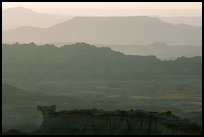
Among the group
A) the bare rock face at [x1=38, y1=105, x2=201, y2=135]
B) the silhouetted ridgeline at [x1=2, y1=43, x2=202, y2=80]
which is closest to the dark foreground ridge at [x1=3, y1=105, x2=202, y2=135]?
the bare rock face at [x1=38, y1=105, x2=201, y2=135]

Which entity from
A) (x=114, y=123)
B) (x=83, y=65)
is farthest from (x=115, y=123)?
(x=83, y=65)

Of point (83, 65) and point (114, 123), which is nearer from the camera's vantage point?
point (114, 123)

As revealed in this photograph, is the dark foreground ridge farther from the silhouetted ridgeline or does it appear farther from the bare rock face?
the silhouetted ridgeline

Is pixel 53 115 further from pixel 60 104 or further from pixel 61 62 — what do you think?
pixel 61 62

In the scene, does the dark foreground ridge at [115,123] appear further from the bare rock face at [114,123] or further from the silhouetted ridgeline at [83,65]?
the silhouetted ridgeline at [83,65]

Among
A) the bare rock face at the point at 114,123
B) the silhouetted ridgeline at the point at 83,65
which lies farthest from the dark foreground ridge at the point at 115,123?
the silhouetted ridgeline at the point at 83,65

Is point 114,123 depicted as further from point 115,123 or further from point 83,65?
point 83,65

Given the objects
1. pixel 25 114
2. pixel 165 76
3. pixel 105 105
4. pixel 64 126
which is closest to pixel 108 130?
pixel 64 126
